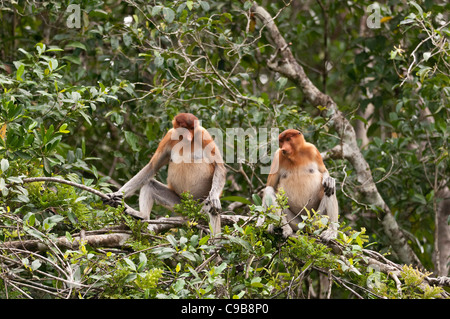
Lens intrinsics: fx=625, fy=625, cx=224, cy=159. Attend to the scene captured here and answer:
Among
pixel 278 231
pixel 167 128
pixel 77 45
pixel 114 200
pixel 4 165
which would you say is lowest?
pixel 278 231

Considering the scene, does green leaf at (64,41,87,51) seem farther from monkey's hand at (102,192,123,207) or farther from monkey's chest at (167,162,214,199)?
monkey's hand at (102,192,123,207)

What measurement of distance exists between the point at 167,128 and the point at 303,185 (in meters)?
1.22

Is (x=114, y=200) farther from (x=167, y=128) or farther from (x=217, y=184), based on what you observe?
(x=167, y=128)

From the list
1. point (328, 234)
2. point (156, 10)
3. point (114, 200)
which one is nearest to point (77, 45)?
→ point (156, 10)

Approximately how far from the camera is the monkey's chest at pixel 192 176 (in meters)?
4.31

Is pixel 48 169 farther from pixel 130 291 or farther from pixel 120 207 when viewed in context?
pixel 130 291

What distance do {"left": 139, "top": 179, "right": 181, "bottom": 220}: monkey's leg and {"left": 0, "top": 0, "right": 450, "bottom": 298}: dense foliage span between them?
29 cm

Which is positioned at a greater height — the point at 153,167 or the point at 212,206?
the point at 153,167

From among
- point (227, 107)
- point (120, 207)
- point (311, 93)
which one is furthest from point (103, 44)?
point (120, 207)

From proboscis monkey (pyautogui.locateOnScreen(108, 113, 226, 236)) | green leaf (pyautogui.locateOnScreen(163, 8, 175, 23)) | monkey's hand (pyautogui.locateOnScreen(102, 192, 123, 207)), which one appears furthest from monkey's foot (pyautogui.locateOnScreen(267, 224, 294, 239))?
green leaf (pyautogui.locateOnScreen(163, 8, 175, 23))

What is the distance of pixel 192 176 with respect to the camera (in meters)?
4.33

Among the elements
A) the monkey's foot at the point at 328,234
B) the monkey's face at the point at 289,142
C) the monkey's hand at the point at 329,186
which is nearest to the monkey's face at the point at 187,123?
the monkey's face at the point at 289,142

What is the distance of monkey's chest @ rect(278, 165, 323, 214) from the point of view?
404 cm

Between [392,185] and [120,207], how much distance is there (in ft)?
8.76
